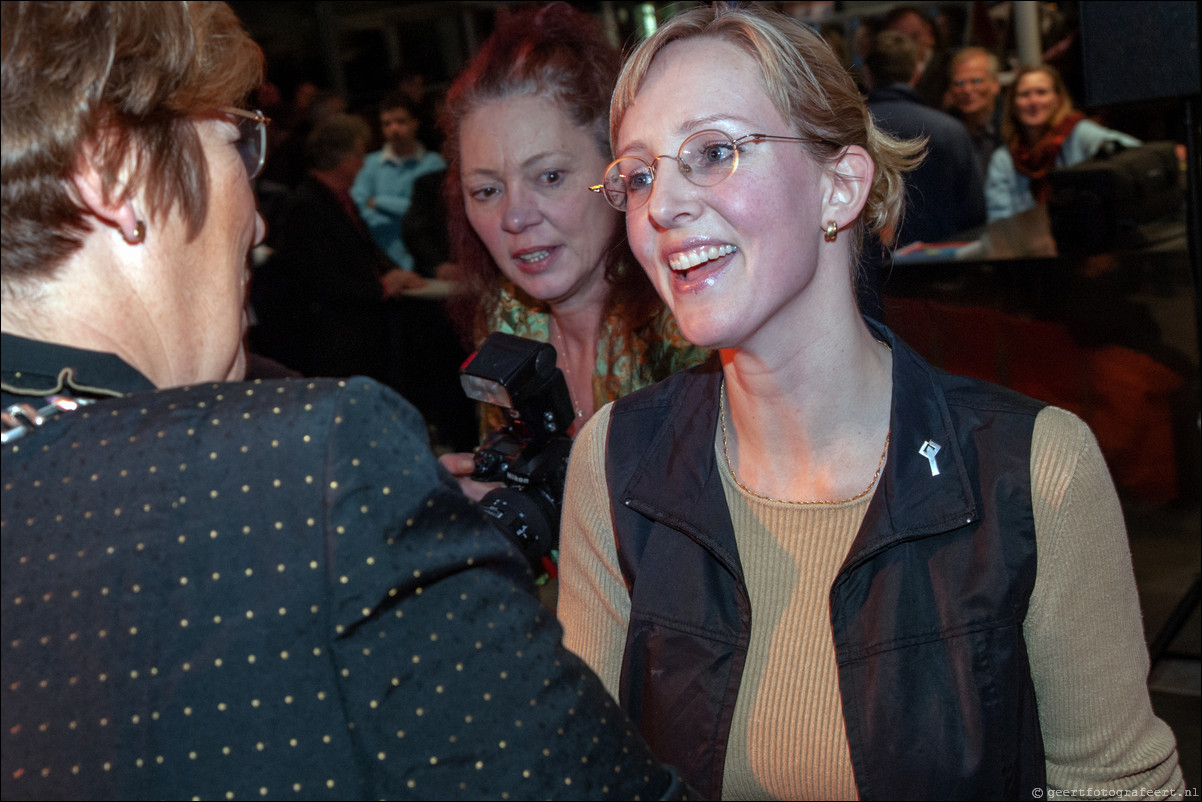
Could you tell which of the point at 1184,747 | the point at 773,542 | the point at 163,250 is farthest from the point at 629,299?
the point at 1184,747

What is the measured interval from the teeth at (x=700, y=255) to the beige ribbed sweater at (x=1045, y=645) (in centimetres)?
38

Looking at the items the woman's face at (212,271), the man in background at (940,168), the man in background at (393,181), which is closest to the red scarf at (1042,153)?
the man in background at (940,168)

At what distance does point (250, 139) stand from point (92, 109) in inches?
11.6

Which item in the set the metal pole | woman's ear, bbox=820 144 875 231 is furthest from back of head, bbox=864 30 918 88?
woman's ear, bbox=820 144 875 231

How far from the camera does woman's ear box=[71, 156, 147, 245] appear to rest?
0.86 m

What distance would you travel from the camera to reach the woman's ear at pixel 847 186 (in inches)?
60.2

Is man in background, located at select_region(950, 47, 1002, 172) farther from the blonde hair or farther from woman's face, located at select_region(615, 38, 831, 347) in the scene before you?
woman's face, located at select_region(615, 38, 831, 347)

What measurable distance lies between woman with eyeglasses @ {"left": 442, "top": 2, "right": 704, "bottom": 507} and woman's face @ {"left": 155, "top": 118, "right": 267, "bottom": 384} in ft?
3.99

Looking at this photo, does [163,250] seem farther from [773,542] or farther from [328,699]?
[773,542]

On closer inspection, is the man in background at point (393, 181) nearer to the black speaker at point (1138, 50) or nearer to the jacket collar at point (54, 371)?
the black speaker at point (1138, 50)

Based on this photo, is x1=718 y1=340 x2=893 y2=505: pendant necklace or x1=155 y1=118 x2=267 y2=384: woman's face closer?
x1=155 y1=118 x2=267 y2=384: woman's face

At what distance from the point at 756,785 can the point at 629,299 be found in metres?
1.12

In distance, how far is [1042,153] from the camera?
5.07 metres

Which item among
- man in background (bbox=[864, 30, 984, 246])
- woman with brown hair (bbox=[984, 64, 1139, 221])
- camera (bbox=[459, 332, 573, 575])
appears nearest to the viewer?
camera (bbox=[459, 332, 573, 575])
